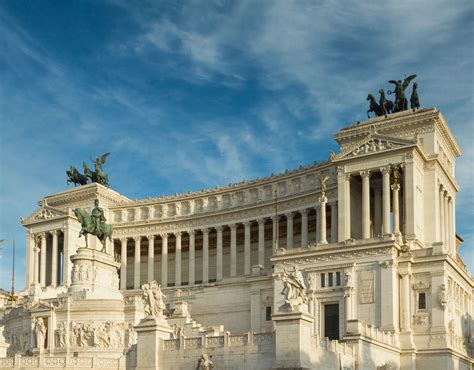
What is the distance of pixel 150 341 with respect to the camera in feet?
182

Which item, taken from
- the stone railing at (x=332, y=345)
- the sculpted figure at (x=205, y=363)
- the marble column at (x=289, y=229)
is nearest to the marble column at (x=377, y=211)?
the marble column at (x=289, y=229)

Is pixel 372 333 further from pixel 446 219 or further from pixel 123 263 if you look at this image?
pixel 123 263

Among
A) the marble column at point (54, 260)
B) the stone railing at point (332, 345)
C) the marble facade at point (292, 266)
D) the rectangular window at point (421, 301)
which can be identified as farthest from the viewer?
the marble column at point (54, 260)

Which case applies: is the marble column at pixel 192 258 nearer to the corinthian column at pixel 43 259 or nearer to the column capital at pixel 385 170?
the corinthian column at pixel 43 259

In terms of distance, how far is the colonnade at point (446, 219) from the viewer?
92.4m

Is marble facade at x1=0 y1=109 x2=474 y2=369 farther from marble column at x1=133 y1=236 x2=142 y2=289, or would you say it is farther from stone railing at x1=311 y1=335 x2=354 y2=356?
marble column at x1=133 y1=236 x2=142 y2=289

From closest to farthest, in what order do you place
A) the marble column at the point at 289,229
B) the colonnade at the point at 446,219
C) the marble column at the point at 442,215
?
the marble column at the point at 442,215
the colonnade at the point at 446,219
the marble column at the point at 289,229

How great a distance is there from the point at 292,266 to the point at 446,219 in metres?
26.2

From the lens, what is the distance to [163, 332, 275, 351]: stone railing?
51312 mm

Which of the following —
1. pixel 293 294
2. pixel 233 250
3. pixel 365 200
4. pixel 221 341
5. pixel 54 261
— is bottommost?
pixel 221 341

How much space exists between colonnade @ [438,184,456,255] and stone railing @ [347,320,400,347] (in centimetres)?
2292

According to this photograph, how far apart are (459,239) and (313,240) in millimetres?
22472

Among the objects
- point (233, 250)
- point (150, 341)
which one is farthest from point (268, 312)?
point (233, 250)

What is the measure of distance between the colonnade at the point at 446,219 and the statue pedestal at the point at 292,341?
4450cm
